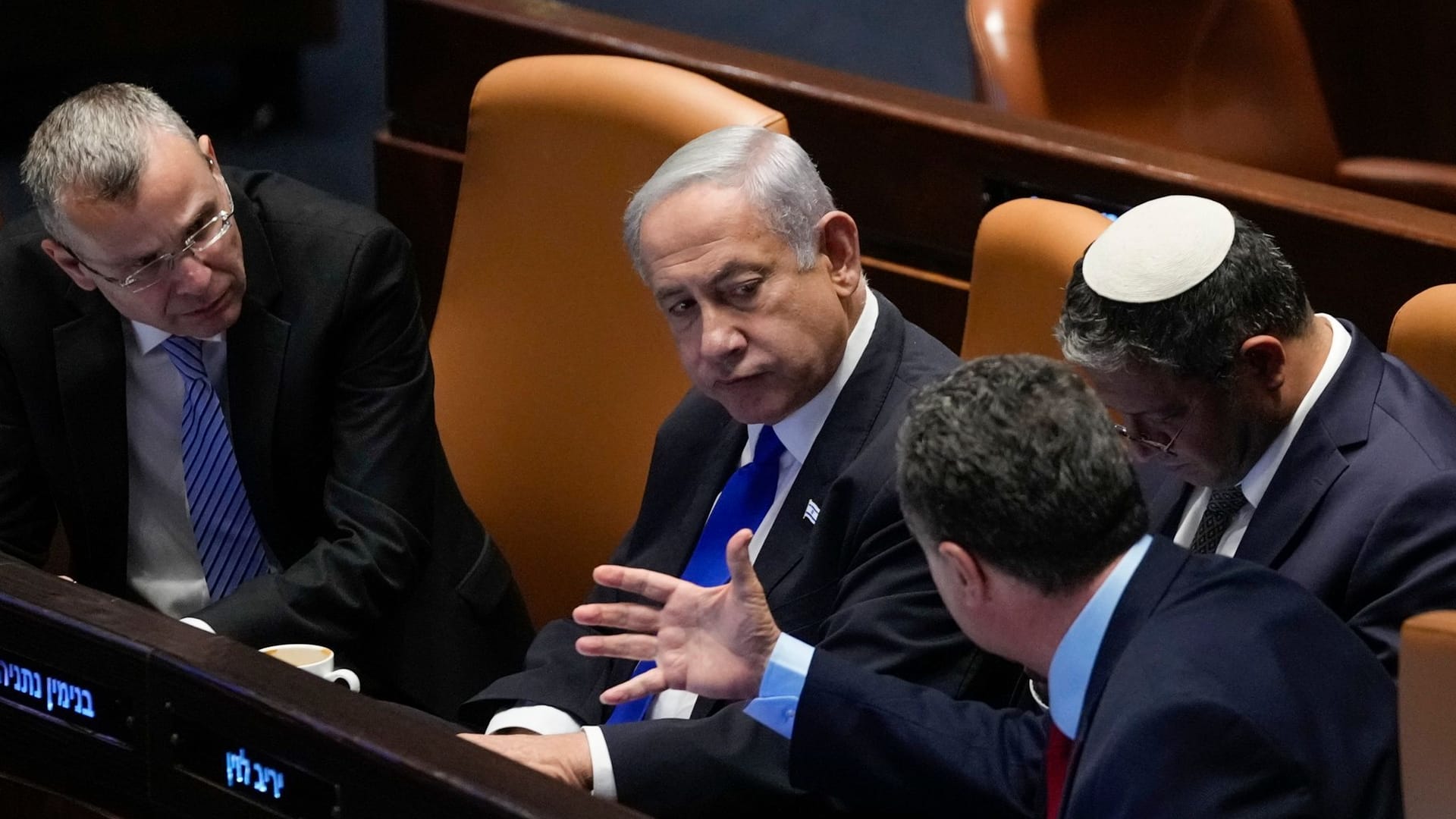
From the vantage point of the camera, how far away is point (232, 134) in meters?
4.25

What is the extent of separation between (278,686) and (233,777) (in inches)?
3.4

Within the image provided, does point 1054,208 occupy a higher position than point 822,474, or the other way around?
point 1054,208

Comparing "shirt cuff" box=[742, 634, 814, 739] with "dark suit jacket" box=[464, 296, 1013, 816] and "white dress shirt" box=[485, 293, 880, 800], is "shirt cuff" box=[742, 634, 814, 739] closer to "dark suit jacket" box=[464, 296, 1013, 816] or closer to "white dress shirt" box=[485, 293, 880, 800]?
"dark suit jacket" box=[464, 296, 1013, 816]

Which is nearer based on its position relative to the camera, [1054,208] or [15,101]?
[1054,208]

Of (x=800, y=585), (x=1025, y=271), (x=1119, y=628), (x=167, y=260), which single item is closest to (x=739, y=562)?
(x=800, y=585)

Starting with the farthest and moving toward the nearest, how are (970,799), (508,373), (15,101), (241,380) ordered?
1. (15,101)
2. (508,373)
3. (241,380)
4. (970,799)

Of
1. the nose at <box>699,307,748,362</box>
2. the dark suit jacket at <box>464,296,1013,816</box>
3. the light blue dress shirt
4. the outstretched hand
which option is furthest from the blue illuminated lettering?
the nose at <box>699,307,748,362</box>

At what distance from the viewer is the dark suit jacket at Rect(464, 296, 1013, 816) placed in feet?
5.16

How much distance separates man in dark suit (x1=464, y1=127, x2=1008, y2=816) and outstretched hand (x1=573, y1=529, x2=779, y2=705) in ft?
0.31

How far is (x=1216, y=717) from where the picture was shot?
1140 mm

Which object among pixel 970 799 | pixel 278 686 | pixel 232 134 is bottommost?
pixel 232 134

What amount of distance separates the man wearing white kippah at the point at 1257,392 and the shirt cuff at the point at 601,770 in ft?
1.87

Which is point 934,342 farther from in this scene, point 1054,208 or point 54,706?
point 54,706

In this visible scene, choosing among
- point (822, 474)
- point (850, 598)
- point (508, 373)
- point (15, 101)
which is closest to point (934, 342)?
point (822, 474)
